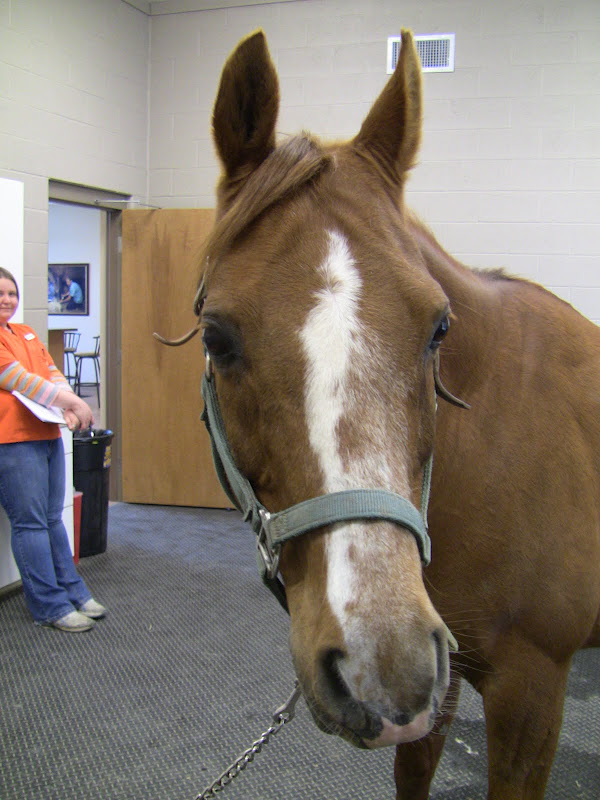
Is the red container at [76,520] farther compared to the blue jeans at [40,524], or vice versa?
the red container at [76,520]

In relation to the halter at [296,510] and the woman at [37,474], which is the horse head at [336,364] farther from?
the woman at [37,474]

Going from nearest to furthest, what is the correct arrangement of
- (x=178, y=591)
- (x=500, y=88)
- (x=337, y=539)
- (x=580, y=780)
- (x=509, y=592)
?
(x=337, y=539)
(x=509, y=592)
(x=580, y=780)
(x=178, y=591)
(x=500, y=88)

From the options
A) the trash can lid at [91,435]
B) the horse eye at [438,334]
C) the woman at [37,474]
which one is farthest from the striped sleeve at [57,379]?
the horse eye at [438,334]

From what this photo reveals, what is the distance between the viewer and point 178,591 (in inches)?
125

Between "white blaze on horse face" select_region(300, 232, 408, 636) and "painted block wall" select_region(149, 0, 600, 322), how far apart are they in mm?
3695

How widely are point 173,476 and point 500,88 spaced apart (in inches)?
136

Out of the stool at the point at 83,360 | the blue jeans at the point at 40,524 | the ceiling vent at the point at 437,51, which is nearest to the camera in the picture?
the blue jeans at the point at 40,524

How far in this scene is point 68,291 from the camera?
11406mm

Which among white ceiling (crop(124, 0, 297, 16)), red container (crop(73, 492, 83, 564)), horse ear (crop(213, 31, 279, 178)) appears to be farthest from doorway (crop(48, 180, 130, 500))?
horse ear (crop(213, 31, 279, 178))

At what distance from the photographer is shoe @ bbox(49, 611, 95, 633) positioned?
2707 mm

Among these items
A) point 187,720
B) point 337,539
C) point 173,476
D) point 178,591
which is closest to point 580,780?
point 187,720

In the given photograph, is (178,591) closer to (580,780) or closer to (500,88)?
(580,780)

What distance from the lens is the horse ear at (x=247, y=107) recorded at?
939 millimetres

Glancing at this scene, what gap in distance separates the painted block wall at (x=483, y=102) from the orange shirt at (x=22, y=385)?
2.50 metres
